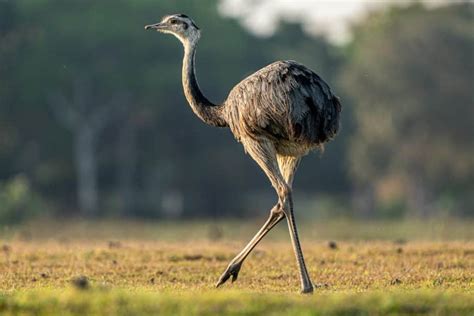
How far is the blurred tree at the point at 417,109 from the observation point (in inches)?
1807

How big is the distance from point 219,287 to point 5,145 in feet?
106

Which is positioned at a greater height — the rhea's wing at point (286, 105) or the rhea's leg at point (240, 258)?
the rhea's wing at point (286, 105)

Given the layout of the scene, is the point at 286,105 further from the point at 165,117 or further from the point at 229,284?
the point at 165,117

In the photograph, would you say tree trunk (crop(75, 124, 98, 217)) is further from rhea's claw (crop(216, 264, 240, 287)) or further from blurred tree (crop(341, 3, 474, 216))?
rhea's claw (crop(216, 264, 240, 287))

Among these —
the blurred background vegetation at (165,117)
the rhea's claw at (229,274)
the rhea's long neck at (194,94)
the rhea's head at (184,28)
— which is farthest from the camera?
the blurred background vegetation at (165,117)

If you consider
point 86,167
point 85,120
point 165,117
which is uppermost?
point 165,117

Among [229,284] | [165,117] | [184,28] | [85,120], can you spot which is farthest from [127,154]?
[229,284]

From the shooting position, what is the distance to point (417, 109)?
151 feet

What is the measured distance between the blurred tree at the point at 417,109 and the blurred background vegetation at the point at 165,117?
0.05 m

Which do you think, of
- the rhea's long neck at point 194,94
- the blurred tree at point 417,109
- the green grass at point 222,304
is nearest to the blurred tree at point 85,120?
the blurred tree at point 417,109

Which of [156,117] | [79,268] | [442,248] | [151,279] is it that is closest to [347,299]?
[151,279]

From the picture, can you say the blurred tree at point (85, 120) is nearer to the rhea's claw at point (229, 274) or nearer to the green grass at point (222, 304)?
the rhea's claw at point (229, 274)

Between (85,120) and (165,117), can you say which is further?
(165,117)

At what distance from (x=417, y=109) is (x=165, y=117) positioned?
33.2 feet
